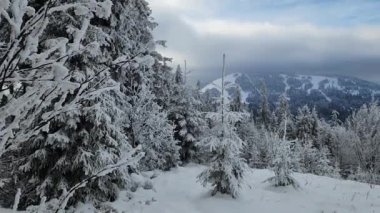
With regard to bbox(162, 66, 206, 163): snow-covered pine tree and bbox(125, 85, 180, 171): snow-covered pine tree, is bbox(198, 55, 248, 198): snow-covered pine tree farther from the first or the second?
bbox(162, 66, 206, 163): snow-covered pine tree

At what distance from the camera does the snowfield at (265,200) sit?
461 inches

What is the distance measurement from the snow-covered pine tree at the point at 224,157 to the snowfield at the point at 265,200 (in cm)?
43

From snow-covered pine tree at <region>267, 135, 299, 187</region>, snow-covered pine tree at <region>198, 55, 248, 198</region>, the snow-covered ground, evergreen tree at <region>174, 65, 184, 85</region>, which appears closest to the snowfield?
the snow-covered ground

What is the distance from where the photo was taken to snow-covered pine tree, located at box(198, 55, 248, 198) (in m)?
13.5

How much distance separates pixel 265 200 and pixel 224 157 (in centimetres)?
193

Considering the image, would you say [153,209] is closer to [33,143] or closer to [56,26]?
[33,143]

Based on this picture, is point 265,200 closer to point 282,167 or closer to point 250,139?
point 282,167

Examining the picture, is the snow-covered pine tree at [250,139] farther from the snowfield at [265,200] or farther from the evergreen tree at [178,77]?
the snowfield at [265,200]

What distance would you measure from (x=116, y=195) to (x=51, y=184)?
1.95m

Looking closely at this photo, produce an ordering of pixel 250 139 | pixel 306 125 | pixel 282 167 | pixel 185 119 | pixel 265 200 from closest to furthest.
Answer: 1. pixel 265 200
2. pixel 282 167
3. pixel 185 119
4. pixel 250 139
5. pixel 306 125

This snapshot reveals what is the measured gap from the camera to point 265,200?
1302 centimetres

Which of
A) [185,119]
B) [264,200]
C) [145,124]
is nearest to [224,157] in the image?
[264,200]

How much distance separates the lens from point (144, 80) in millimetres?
18375

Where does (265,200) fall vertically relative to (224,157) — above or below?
below
